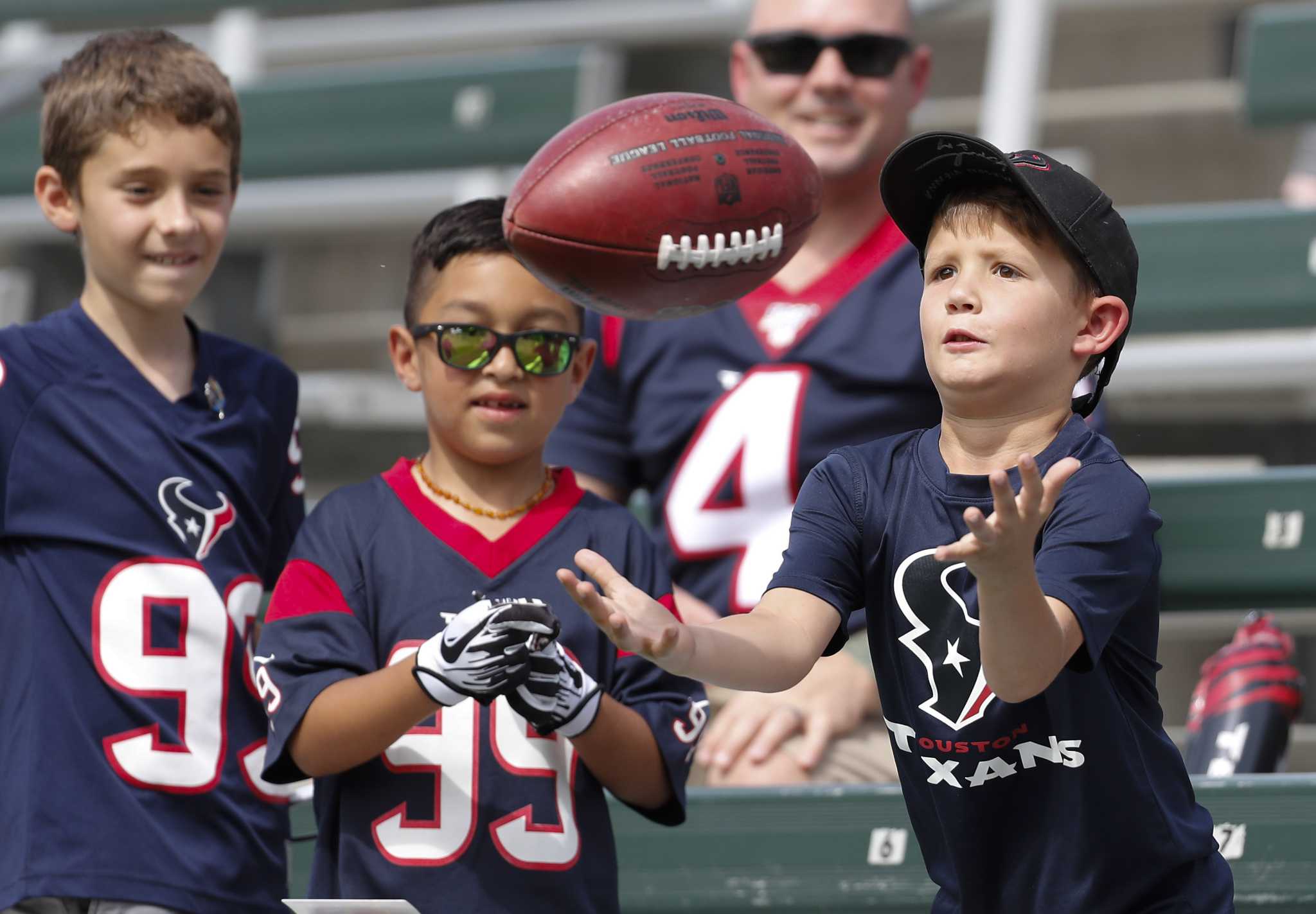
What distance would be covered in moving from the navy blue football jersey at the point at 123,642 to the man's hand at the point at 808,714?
0.85 m

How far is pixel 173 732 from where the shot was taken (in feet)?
7.20

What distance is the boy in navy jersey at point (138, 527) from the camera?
2.13 m

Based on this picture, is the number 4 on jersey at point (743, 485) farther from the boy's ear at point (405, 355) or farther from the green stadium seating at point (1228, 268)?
the green stadium seating at point (1228, 268)

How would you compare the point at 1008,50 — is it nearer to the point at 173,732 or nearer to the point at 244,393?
the point at 244,393

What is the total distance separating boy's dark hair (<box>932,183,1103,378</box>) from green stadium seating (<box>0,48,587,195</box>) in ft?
10.3

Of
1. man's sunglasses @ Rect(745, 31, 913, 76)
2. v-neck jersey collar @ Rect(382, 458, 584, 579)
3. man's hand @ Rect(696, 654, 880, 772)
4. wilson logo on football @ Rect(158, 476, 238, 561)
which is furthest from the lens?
man's sunglasses @ Rect(745, 31, 913, 76)

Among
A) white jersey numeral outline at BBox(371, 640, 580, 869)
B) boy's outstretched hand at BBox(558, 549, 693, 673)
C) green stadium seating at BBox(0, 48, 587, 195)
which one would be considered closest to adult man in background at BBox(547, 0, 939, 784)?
white jersey numeral outline at BBox(371, 640, 580, 869)

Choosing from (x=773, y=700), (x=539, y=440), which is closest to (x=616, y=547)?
(x=539, y=440)

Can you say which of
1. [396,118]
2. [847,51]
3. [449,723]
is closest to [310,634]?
[449,723]

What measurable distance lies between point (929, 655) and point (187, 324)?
1247 millimetres

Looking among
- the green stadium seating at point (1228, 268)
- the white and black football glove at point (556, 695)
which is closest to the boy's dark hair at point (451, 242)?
the white and black football glove at point (556, 695)

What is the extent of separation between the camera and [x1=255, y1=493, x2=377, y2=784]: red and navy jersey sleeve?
2.04 metres

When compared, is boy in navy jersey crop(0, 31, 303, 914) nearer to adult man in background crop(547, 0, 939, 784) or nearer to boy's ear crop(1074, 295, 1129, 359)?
adult man in background crop(547, 0, 939, 784)

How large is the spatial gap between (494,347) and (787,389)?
35.7 inches
